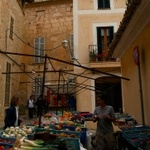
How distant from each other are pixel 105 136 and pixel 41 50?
17586 mm

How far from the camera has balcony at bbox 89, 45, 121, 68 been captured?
53.0ft

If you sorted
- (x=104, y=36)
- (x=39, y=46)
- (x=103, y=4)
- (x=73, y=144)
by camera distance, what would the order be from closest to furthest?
(x=73, y=144)
(x=104, y=36)
(x=103, y=4)
(x=39, y=46)

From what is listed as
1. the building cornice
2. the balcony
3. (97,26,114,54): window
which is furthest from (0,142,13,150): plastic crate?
(97,26,114,54): window

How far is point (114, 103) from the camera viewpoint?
56.6 ft

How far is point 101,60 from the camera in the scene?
16.4m

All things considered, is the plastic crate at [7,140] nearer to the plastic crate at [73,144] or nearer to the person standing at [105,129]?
the plastic crate at [73,144]

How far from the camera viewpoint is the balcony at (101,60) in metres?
16.1

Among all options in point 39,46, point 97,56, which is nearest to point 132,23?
point 97,56

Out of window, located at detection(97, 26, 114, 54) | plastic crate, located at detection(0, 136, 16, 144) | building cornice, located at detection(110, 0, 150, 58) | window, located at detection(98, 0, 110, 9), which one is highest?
window, located at detection(98, 0, 110, 9)

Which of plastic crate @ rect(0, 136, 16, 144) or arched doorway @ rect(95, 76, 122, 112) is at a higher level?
arched doorway @ rect(95, 76, 122, 112)

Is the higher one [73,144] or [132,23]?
[132,23]

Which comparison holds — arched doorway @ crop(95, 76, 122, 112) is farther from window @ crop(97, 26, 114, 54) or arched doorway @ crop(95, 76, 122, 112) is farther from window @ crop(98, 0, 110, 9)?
window @ crop(98, 0, 110, 9)

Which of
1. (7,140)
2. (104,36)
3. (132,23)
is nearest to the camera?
(7,140)

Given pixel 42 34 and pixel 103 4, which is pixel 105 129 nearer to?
pixel 103 4
